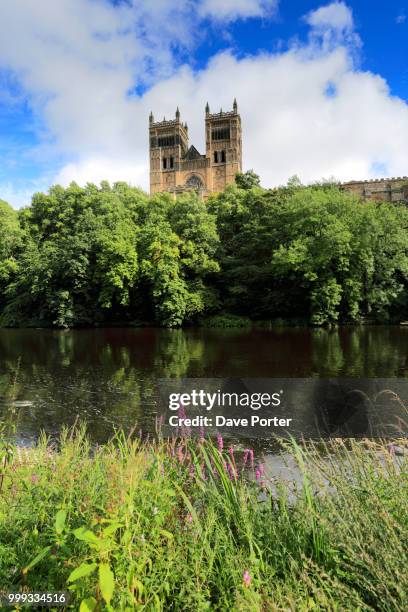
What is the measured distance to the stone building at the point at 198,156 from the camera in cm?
9650

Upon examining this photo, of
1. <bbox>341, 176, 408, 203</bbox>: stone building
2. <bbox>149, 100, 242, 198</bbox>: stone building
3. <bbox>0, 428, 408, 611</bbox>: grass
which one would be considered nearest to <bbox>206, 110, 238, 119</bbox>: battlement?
<bbox>149, 100, 242, 198</bbox>: stone building

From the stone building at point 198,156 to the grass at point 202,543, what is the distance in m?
93.9

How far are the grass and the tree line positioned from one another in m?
32.3

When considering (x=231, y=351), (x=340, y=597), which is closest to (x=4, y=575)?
(x=340, y=597)

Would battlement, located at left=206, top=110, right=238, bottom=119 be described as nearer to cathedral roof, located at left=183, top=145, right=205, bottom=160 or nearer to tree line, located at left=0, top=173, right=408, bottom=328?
cathedral roof, located at left=183, top=145, right=205, bottom=160

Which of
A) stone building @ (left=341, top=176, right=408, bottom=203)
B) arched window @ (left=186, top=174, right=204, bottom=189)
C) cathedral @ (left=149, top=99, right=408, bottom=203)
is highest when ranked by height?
cathedral @ (left=149, top=99, right=408, bottom=203)

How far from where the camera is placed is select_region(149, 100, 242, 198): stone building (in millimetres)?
96500

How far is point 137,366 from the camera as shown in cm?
1781

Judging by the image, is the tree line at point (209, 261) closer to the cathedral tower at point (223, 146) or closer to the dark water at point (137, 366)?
the dark water at point (137, 366)

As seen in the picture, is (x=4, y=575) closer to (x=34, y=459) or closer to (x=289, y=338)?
(x=34, y=459)

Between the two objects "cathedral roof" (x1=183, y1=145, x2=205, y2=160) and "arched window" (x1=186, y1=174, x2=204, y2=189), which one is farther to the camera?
"cathedral roof" (x1=183, y1=145, x2=205, y2=160)

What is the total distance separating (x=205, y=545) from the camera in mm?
2818

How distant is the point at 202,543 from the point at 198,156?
102 m

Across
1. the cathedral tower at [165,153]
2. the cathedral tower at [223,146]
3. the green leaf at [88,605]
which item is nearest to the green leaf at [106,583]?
the green leaf at [88,605]
